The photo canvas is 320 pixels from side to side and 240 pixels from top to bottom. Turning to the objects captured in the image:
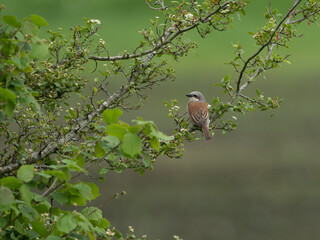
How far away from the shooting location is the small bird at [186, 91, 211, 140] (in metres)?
4.84

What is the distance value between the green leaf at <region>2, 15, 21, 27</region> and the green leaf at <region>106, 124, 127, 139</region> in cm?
63

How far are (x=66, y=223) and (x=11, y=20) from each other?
35.5 inches

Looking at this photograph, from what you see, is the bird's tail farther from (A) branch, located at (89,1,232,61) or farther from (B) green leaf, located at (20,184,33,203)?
(B) green leaf, located at (20,184,33,203)

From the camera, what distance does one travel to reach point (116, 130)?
2.46 meters

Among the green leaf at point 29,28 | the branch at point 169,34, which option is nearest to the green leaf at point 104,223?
the green leaf at point 29,28

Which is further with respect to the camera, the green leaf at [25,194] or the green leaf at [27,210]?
the green leaf at [27,210]

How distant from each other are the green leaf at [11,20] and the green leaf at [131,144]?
70 cm

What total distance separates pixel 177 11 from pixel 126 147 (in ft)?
6.20

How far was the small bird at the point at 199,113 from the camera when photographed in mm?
4840

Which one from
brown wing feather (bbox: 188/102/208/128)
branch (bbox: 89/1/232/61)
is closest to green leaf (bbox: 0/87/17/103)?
branch (bbox: 89/1/232/61)

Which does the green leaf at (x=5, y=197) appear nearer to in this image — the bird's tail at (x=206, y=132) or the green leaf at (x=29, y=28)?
the green leaf at (x=29, y=28)

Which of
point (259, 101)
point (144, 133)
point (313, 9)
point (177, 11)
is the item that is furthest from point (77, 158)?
point (313, 9)

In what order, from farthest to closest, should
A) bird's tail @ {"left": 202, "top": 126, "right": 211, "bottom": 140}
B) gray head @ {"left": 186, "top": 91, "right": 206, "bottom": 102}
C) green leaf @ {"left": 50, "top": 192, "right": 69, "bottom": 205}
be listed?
1. gray head @ {"left": 186, "top": 91, "right": 206, "bottom": 102}
2. bird's tail @ {"left": 202, "top": 126, "right": 211, "bottom": 140}
3. green leaf @ {"left": 50, "top": 192, "right": 69, "bottom": 205}

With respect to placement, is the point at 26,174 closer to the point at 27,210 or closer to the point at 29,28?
the point at 27,210
